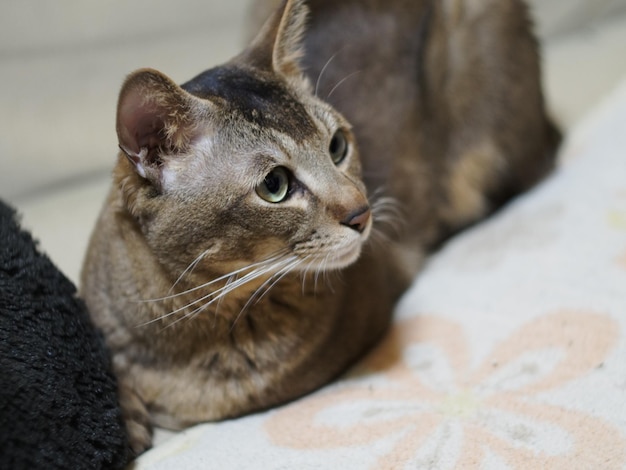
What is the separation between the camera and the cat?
1.08 meters

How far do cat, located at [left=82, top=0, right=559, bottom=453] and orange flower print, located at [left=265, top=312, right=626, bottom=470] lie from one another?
0.08m

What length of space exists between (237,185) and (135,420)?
18.0 inches

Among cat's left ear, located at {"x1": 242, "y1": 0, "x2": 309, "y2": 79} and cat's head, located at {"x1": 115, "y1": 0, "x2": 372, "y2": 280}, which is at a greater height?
cat's left ear, located at {"x1": 242, "y1": 0, "x2": 309, "y2": 79}

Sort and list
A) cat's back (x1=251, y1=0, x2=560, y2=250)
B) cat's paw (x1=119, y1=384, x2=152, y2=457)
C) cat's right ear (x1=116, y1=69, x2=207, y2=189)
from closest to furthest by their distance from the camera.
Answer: cat's right ear (x1=116, y1=69, x2=207, y2=189)
cat's paw (x1=119, y1=384, x2=152, y2=457)
cat's back (x1=251, y1=0, x2=560, y2=250)

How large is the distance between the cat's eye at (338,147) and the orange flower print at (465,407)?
0.40 m

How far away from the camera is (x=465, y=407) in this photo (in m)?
1.18

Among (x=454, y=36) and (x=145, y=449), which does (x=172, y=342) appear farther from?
(x=454, y=36)

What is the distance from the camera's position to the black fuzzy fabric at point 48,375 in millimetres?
1000

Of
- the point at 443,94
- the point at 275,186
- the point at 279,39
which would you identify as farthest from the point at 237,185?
the point at 443,94

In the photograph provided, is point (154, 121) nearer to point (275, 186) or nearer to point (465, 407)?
point (275, 186)

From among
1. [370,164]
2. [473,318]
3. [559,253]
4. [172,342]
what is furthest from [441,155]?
[172,342]

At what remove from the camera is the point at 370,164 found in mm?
1590

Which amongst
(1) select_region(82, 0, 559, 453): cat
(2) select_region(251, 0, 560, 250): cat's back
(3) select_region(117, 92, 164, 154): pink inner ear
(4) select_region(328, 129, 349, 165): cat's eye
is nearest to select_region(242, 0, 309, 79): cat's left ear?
(1) select_region(82, 0, 559, 453): cat

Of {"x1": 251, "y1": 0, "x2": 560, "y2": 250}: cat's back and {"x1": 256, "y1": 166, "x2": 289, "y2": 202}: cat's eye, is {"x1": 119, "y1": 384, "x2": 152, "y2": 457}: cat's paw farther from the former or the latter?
{"x1": 251, "y1": 0, "x2": 560, "y2": 250}: cat's back
